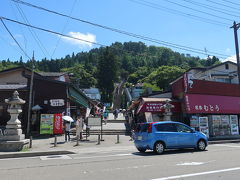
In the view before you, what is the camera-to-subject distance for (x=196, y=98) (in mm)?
21141

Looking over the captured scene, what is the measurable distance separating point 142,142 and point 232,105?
1515cm

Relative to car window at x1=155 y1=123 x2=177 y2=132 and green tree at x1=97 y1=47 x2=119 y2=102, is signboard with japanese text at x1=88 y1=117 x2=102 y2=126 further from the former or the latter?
green tree at x1=97 y1=47 x2=119 y2=102

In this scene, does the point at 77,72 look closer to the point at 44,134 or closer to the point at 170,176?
the point at 44,134

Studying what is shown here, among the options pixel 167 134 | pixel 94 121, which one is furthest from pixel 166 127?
pixel 94 121

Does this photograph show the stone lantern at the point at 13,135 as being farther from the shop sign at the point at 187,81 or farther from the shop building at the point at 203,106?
the shop sign at the point at 187,81

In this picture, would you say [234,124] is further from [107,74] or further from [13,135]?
[107,74]

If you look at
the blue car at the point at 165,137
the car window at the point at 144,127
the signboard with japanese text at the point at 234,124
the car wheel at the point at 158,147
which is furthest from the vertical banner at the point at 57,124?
the signboard with japanese text at the point at 234,124

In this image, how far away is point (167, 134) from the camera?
11.8 meters

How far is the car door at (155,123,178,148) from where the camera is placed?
38.2 ft

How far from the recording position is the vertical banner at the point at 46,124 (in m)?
20.5

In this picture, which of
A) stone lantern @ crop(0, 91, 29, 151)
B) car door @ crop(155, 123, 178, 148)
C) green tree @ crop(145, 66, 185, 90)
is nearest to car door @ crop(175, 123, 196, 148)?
car door @ crop(155, 123, 178, 148)

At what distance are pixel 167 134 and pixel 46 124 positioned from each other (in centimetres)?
1288

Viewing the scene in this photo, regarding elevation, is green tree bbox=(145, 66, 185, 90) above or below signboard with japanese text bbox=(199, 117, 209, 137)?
above

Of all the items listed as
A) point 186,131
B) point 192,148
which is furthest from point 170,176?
point 192,148
